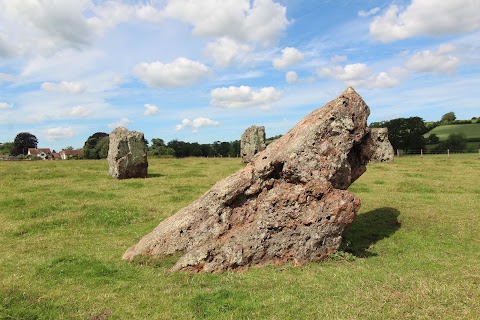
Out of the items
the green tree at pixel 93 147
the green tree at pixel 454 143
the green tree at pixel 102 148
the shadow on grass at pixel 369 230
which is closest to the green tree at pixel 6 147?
the green tree at pixel 93 147

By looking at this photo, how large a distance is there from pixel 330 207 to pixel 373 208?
7.71 metres

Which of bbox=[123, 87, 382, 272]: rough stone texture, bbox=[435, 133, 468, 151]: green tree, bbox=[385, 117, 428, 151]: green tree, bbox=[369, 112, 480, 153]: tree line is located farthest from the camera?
bbox=[385, 117, 428, 151]: green tree

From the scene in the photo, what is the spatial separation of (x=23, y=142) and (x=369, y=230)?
14706 centimetres

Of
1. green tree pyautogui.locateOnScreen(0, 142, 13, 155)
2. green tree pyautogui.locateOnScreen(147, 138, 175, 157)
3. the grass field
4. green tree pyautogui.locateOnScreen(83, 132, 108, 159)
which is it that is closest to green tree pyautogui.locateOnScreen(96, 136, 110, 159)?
green tree pyautogui.locateOnScreen(83, 132, 108, 159)

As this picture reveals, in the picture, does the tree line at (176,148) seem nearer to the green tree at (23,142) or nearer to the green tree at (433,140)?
the green tree at (23,142)

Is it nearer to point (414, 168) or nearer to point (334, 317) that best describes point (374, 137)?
point (334, 317)

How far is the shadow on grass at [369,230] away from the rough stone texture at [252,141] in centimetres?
2516

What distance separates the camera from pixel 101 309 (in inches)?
326

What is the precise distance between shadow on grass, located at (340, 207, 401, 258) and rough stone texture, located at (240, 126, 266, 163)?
2516 centimetres

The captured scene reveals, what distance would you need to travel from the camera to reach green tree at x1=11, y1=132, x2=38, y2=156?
13475 centimetres

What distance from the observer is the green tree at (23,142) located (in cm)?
13475

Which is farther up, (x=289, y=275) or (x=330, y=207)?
(x=330, y=207)

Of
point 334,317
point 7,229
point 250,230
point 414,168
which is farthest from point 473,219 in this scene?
point 414,168

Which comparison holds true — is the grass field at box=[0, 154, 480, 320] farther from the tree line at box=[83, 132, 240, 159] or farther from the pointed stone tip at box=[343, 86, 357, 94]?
the tree line at box=[83, 132, 240, 159]
